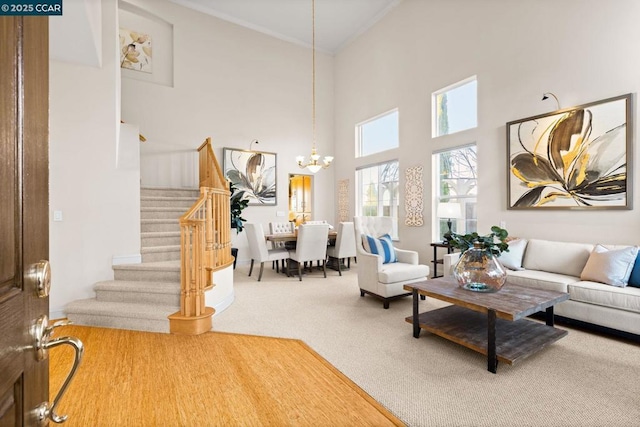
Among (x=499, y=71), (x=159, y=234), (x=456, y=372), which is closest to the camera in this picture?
(x=456, y=372)

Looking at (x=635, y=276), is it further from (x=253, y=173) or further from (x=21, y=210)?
(x=253, y=173)

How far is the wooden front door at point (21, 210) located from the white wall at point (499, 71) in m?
4.99

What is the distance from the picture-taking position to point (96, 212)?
3.77m

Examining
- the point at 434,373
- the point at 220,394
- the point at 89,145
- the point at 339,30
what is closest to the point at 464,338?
the point at 434,373

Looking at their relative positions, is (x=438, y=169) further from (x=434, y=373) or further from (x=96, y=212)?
(x=96, y=212)

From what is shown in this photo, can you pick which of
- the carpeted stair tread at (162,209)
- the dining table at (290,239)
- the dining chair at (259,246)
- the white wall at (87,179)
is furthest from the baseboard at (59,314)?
the dining table at (290,239)

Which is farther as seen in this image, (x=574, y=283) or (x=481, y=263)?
(x=574, y=283)

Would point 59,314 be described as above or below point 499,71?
Result: below

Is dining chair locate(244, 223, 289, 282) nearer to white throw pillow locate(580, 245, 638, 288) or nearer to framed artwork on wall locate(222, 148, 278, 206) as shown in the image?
framed artwork on wall locate(222, 148, 278, 206)

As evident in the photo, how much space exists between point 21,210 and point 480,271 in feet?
10.1

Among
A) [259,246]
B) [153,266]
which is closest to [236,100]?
[259,246]

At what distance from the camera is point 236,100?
6.98m

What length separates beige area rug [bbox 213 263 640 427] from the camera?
1.84 m

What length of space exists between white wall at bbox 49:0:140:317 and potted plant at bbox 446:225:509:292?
13.0 feet
